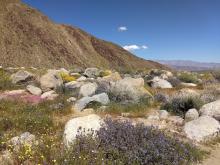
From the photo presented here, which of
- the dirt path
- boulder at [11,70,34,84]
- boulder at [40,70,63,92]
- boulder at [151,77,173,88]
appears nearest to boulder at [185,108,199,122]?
the dirt path

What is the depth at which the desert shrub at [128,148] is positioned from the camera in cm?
536

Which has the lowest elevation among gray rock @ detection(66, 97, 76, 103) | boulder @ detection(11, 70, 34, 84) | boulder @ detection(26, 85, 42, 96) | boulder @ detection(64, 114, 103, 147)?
gray rock @ detection(66, 97, 76, 103)

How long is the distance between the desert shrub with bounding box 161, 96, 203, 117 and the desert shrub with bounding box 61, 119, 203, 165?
4.19 metres

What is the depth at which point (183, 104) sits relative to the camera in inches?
426

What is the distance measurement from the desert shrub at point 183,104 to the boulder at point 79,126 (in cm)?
445

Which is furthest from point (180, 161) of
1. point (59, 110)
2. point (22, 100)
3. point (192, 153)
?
point (22, 100)

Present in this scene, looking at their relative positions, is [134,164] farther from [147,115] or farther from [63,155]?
[147,115]

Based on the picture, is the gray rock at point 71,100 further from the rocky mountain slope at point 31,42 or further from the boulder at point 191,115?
the rocky mountain slope at point 31,42

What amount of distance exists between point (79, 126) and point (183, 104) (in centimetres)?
527

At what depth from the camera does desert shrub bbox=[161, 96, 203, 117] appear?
34.8ft

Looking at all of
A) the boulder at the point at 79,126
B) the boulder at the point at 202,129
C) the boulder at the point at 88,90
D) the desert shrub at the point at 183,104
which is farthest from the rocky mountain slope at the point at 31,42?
the boulder at the point at 79,126

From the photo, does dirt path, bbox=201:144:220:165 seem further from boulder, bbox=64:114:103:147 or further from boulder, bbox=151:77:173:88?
boulder, bbox=151:77:173:88

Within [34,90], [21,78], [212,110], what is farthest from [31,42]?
[212,110]

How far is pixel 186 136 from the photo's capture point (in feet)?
25.8
